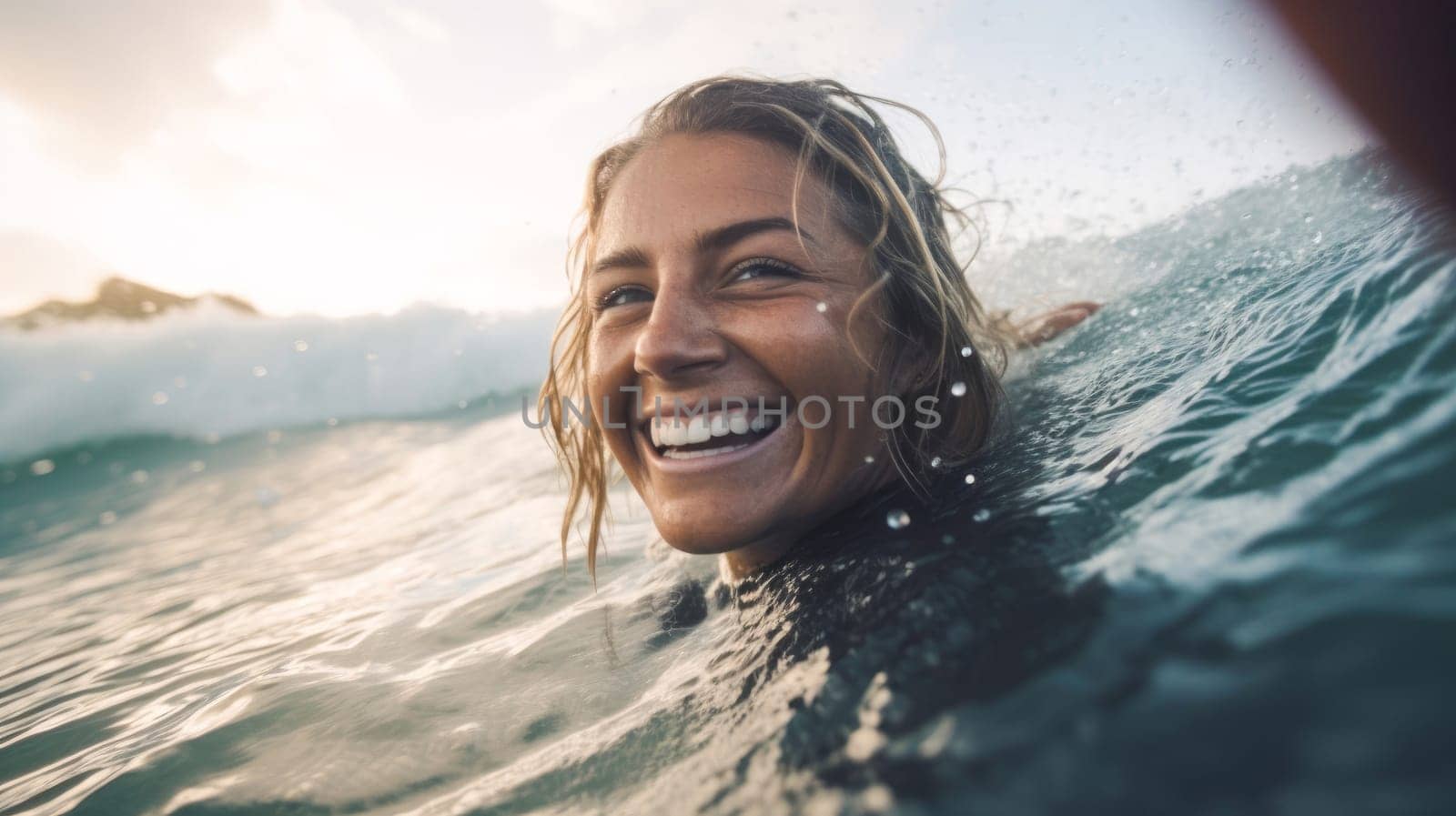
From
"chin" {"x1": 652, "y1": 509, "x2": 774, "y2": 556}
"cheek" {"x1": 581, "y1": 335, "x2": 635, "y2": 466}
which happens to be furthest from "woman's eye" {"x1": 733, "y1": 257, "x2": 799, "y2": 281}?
"chin" {"x1": 652, "y1": 509, "x2": 774, "y2": 556}

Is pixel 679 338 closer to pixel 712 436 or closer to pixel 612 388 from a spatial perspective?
pixel 712 436

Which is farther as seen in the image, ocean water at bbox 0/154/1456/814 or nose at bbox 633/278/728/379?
nose at bbox 633/278/728/379

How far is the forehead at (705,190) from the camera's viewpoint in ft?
7.00

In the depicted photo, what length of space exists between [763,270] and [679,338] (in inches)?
13.6

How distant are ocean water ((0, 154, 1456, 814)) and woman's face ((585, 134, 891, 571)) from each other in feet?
0.81

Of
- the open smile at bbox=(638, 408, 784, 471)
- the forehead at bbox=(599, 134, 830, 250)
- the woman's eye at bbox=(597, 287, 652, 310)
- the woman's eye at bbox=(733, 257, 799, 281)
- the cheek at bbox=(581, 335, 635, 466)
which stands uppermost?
the forehead at bbox=(599, 134, 830, 250)

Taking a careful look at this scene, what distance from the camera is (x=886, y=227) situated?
2.28m

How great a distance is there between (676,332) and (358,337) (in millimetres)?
17332

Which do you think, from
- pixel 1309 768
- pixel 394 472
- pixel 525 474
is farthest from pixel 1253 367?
pixel 394 472

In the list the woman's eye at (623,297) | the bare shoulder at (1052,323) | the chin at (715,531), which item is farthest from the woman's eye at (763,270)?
the bare shoulder at (1052,323)

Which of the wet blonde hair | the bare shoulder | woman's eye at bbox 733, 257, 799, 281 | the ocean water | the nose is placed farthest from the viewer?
the bare shoulder

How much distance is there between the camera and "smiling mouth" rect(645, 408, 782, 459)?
213cm

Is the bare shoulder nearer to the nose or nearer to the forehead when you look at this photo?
the forehead

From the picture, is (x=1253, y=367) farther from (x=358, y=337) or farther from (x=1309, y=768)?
(x=358, y=337)
